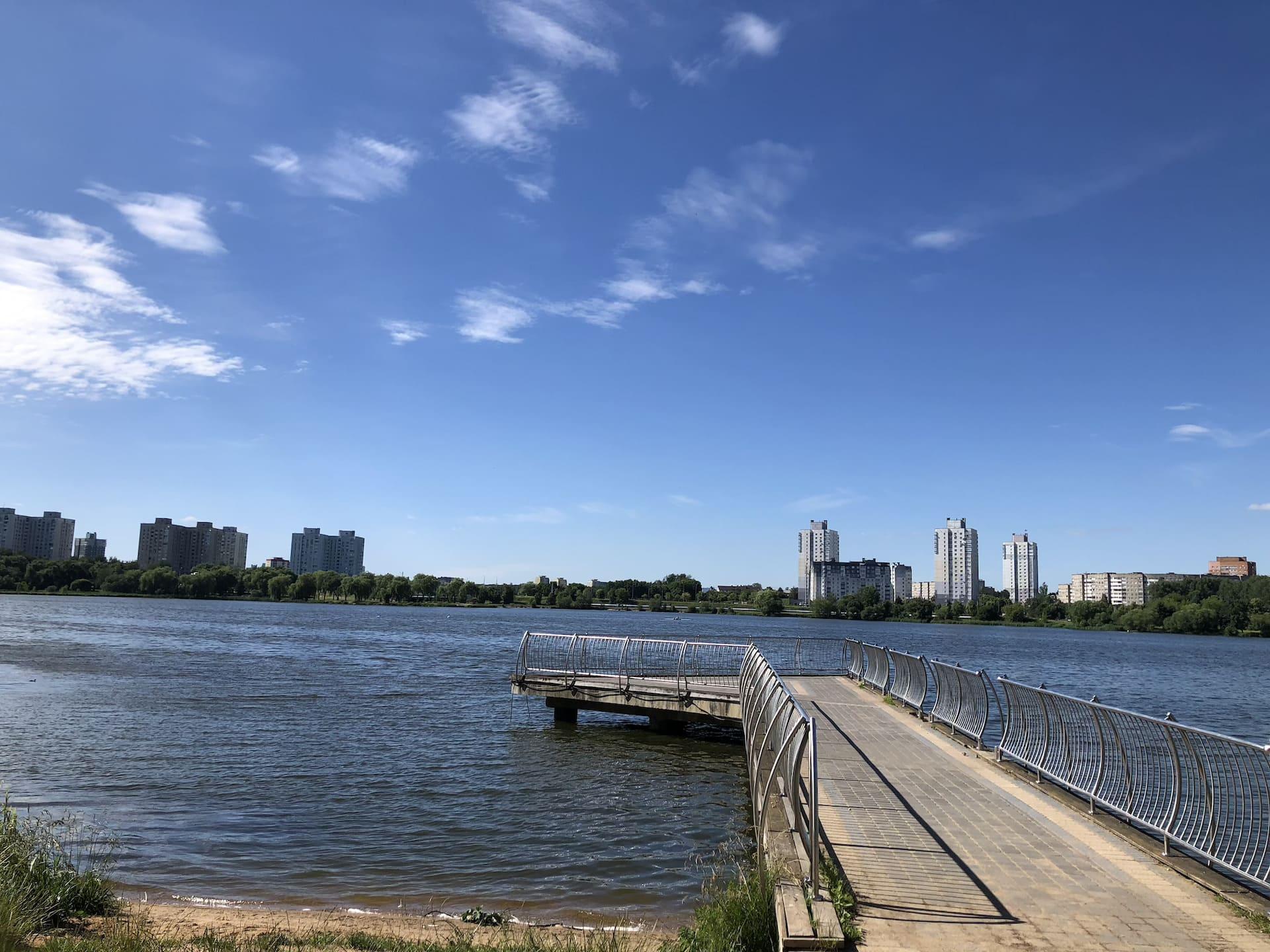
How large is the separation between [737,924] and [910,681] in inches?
524

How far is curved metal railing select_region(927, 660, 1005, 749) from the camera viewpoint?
14.0 metres

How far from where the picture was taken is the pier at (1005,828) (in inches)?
256

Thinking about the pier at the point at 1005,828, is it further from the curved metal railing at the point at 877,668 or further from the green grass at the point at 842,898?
the curved metal railing at the point at 877,668

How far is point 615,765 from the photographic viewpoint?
19312 mm

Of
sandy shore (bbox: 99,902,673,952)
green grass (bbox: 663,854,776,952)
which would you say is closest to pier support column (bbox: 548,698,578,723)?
sandy shore (bbox: 99,902,673,952)

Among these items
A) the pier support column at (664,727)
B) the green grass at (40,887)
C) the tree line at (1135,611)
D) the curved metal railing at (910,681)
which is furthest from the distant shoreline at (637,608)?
the green grass at (40,887)

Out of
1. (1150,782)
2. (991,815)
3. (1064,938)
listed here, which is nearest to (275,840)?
(991,815)

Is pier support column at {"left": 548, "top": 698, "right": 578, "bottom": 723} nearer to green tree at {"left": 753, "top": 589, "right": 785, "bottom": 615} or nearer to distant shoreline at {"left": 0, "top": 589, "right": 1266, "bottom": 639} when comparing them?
distant shoreline at {"left": 0, "top": 589, "right": 1266, "bottom": 639}

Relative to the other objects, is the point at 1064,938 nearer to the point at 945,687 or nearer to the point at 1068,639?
the point at 945,687

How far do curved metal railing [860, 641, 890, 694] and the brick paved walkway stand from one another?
363 inches

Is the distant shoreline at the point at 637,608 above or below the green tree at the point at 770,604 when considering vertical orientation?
below

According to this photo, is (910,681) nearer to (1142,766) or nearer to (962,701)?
(962,701)

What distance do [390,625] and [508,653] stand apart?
148 ft

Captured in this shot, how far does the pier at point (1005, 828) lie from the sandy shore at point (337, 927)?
84.7 inches
